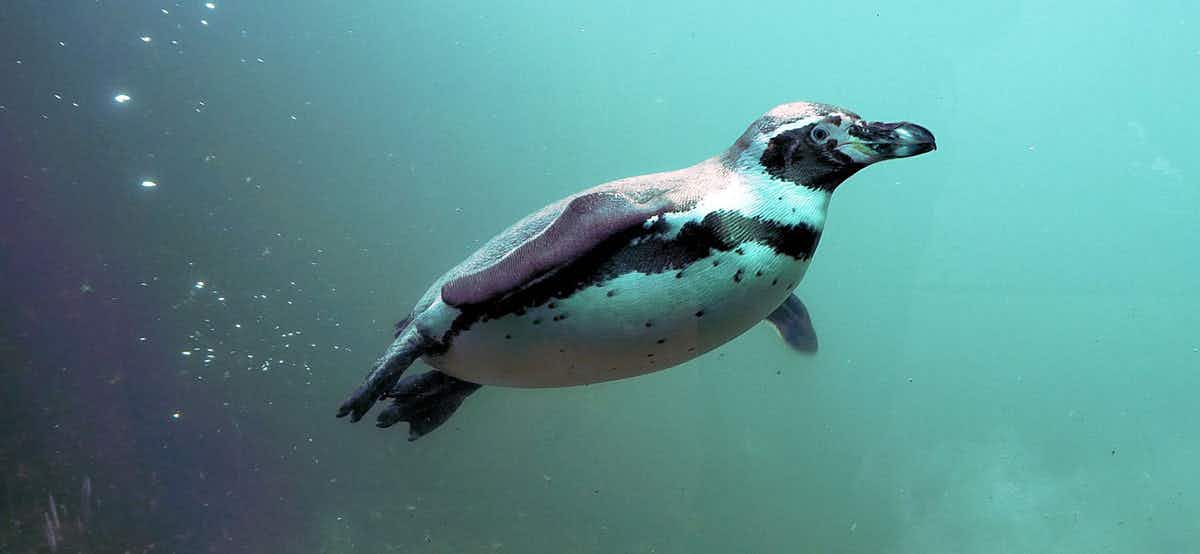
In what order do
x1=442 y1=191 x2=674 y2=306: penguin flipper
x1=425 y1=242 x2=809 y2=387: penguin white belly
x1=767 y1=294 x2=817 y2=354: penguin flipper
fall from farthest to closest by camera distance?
1. x1=767 y1=294 x2=817 y2=354: penguin flipper
2. x1=425 y1=242 x2=809 y2=387: penguin white belly
3. x1=442 y1=191 x2=674 y2=306: penguin flipper

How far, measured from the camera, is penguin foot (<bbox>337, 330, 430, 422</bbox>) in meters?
1.64

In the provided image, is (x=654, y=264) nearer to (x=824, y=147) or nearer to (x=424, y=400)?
(x=824, y=147)

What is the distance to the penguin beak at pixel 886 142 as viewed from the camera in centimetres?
152

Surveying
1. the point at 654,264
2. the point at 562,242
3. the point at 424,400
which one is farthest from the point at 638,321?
the point at 424,400

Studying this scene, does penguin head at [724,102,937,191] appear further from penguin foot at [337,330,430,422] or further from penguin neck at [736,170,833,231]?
penguin foot at [337,330,430,422]

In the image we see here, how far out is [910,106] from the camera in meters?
8.52

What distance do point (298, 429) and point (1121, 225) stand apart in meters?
11.0

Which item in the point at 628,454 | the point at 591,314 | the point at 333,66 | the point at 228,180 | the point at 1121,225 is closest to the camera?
the point at 591,314

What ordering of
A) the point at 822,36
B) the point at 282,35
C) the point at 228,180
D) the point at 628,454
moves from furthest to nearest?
the point at 822,36
the point at 628,454
the point at 282,35
the point at 228,180

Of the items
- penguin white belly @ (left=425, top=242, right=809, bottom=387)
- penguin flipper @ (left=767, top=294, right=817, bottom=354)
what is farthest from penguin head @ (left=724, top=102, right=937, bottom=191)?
penguin flipper @ (left=767, top=294, right=817, bottom=354)

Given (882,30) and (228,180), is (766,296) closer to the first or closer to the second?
(228,180)

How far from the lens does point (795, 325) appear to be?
2639mm

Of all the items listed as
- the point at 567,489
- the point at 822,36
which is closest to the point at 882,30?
the point at 822,36

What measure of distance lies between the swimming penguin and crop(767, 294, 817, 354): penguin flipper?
104 cm
